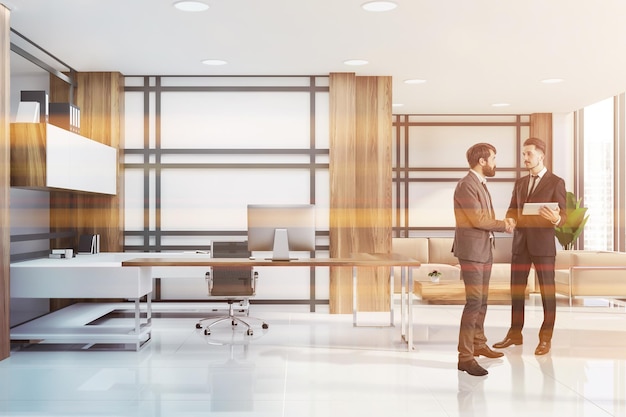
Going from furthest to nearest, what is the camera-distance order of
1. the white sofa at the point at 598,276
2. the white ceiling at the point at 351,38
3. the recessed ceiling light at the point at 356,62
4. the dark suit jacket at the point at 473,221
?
the white sofa at the point at 598,276 < the recessed ceiling light at the point at 356,62 < the white ceiling at the point at 351,38 < the dark suit jacket at the point at 473,221

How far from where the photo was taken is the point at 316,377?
4.66 metres

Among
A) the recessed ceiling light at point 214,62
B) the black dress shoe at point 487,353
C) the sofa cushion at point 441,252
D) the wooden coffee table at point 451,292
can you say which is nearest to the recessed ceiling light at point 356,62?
the recessed ceiling light at point 214,62

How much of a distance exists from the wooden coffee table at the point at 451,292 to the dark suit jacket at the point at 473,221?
3995mm

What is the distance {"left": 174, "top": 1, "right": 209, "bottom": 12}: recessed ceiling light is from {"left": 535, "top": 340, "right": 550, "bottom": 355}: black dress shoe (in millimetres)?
3790

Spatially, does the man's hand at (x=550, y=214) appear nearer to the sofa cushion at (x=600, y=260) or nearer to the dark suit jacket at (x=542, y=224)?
the dark suit jacket at (x=542, y=224)

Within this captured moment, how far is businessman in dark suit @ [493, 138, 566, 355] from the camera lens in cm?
525

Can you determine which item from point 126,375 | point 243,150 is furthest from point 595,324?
point 126,375

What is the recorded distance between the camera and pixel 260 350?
560 cm

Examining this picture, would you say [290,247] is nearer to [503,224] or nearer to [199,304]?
[503,224]

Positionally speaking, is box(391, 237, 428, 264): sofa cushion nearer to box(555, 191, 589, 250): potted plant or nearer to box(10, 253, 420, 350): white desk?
box(555, 191, 589, 250): potted plant

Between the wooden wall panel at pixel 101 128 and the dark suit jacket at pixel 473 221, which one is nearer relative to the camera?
the dark suit jacket at pixel 473 221

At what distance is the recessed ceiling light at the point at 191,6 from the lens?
205 inches

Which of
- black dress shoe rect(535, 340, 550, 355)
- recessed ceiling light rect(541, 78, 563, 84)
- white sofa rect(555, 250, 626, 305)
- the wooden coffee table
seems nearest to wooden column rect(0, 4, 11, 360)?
black dress shoe rect(535, 340, 550, 355)

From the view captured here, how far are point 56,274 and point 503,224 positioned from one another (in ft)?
11.6
